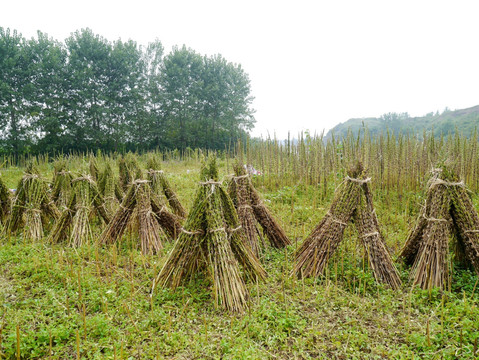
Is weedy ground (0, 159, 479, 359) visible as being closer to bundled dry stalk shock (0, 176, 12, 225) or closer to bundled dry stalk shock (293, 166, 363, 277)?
bundled dry stalk shock (293, 166, 363, 277)

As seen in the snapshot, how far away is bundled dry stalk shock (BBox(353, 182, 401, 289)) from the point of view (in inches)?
113

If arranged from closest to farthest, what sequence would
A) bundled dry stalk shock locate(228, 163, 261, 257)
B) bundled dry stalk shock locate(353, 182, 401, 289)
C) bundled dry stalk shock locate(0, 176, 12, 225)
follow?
bundled dry stalk shock locate(353, 182, 401, 289)
bundled dry stalk shock locate(228, 163, 261, 257)
bundled dry stalk shock locate(0, 176, 12, 225)

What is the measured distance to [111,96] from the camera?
20359 mm

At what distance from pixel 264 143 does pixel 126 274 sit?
6292 mm

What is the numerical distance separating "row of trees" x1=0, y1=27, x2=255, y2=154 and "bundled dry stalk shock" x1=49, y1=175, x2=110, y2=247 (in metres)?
12.9

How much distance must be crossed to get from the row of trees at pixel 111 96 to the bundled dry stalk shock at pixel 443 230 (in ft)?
46.9

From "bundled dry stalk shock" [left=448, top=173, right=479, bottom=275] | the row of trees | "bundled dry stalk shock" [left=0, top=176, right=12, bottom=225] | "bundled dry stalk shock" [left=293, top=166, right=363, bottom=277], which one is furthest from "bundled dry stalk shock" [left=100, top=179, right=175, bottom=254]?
the row of trees

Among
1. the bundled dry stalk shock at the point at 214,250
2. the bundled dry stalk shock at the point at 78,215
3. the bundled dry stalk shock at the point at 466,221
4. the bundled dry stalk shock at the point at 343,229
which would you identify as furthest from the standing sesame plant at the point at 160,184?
the bundled dry stalk shock at the point at 466,221

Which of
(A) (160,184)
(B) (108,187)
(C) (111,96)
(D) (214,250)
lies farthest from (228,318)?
(C) (111,96)

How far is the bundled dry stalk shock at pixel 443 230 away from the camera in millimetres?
2711

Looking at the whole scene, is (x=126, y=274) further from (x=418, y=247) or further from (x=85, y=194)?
(x=418, y=247)

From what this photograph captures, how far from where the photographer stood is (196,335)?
2121 millimetres

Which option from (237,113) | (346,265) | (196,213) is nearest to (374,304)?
(346,265)

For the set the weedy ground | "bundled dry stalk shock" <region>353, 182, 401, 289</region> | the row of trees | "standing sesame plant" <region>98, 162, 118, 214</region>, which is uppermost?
the row of trees
